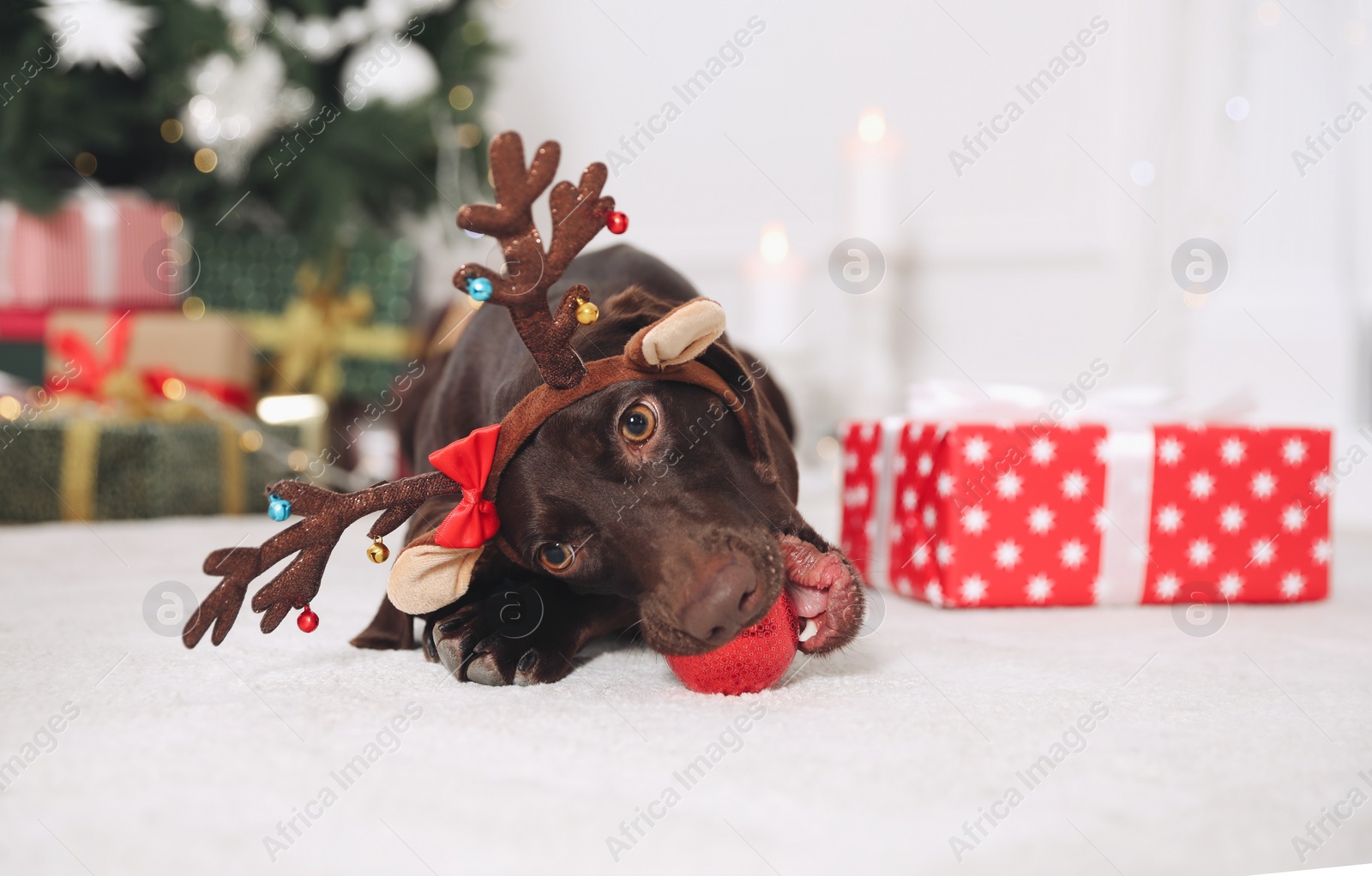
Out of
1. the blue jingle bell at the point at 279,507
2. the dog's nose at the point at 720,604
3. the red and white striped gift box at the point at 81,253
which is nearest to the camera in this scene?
the dog's nose at the point at 720,604

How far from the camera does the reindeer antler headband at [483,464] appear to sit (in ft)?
4.02

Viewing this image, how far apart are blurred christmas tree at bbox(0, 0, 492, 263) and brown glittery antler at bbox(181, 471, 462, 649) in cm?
285

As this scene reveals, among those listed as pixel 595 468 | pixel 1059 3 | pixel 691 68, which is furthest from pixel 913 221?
pixel 595 468

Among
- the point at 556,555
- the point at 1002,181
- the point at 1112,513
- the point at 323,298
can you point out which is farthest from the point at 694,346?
the point at 1002,181

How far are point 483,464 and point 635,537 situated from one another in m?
0.21

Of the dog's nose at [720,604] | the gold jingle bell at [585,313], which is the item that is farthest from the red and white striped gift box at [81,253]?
the dog's nose at [720,604]

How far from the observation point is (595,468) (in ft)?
4.19

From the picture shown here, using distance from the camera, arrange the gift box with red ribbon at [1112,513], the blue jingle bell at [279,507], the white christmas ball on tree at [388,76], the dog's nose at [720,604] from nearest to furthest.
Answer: the dog's nose at [720,604] → the blue jingle bell at [279,507] → the gift box with red ribbon at [1112,513] → the white christmas ball on tree at [388,76]

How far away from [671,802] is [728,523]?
1.25 ft

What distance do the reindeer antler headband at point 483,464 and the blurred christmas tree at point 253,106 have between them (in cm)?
285

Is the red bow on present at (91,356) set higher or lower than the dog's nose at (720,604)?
lower

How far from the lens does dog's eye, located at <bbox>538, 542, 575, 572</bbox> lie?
1.28m

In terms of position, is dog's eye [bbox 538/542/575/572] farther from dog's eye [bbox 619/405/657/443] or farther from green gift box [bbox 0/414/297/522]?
green gift box [bbox 0/414/297/522]

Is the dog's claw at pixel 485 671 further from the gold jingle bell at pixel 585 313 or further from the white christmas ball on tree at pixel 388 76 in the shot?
the white christmas ball on tree at pixel 388 76
